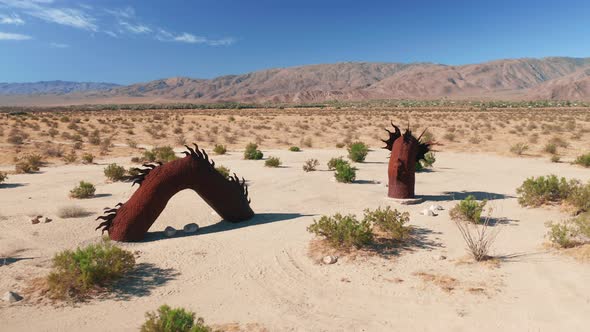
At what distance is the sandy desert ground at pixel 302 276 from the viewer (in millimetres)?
5234

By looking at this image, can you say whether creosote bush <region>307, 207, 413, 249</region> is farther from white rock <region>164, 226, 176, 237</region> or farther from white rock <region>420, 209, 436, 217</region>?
white rock <region>164, 226, 176, 237</region>

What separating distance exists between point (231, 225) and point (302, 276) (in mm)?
3153

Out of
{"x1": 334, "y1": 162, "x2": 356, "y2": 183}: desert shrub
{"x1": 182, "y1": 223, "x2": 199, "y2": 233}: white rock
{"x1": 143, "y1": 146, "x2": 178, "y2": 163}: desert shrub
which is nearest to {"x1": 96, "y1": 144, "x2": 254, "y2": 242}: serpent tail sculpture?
{"x1": 182, "y1": 223, "x2": 199, "y2": 233}: white rock

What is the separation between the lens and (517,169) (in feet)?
55.6

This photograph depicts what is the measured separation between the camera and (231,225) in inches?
366

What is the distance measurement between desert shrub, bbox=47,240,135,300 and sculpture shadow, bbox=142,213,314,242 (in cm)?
188

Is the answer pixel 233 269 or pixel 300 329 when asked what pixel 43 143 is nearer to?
pixel 233 269

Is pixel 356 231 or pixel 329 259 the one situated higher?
pixel 356 231

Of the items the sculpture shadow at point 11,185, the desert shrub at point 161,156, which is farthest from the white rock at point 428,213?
the sculpture shadow at point 11,185

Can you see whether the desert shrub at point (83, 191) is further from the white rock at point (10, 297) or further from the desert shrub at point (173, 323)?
the desert shrub at point (173, 323)

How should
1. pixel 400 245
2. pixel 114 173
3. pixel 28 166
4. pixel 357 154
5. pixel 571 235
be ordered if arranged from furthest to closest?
1. pixel 357 154
2. pixel 28 166
3. pixel 114 173
4. pixel 400 245
5. pixel 571 235

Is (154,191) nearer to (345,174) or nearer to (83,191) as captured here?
(83,191)

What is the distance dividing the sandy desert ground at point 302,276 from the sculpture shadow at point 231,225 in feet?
0.13

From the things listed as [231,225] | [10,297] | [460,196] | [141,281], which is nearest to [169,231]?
[231,225]
